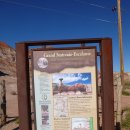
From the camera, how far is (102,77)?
6469mm

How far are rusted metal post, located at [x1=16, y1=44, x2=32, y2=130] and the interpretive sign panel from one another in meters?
0.18

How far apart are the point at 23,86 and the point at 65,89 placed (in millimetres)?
807

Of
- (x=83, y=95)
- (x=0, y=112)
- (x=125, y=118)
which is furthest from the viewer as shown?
(x=0, y=112)

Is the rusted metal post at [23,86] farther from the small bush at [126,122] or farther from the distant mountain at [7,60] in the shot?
the distant mountain at [7,60]

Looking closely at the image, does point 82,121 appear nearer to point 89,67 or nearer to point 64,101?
point 64,101

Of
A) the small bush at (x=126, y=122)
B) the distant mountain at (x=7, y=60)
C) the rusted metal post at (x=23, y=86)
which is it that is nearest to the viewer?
the rusted metal post at (x=23, y=86)

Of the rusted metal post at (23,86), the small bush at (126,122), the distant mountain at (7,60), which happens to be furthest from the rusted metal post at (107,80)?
the distant mountain at (7,60)

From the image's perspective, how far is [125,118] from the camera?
10.8 meters

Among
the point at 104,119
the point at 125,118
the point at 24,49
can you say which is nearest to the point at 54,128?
the point at 104,119

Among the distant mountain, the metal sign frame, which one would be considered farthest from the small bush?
the distant mountain

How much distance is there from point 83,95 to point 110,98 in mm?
511

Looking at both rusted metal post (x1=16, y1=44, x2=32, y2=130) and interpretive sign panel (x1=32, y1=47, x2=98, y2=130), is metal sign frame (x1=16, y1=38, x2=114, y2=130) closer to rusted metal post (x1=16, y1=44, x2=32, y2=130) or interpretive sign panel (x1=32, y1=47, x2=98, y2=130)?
rusted metal post (x1=16, y1=44, x2=32, y2=130)

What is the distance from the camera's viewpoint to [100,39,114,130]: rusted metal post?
6.42 meters

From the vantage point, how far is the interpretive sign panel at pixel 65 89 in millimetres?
6387
